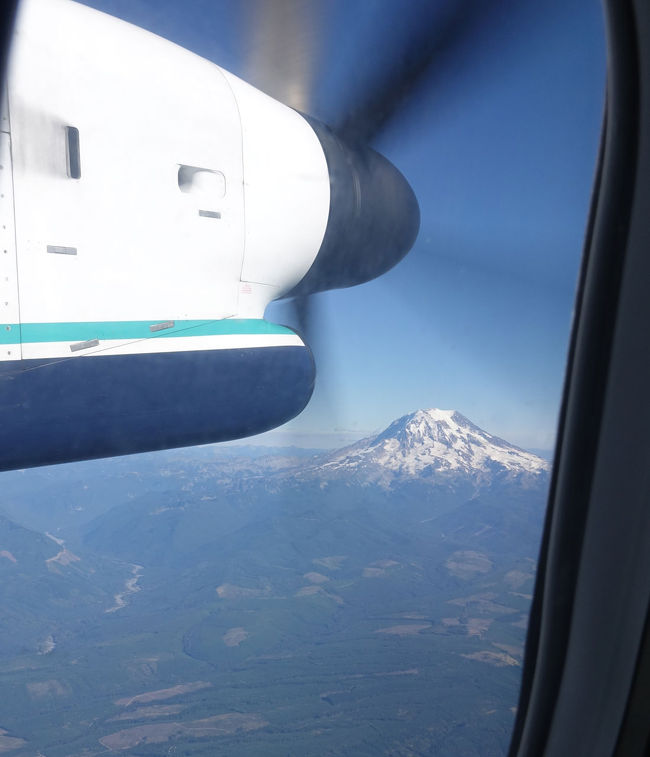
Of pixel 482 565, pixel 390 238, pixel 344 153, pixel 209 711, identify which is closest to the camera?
pixel 344 153

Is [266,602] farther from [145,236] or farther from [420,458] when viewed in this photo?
[145,236]

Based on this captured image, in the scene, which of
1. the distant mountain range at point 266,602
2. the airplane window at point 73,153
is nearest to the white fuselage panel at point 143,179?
the airplane window at point 73,153

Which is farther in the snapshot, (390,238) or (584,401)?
(390,238)

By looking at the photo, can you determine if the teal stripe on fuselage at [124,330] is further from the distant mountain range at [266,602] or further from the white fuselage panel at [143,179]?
the distant mountain range at [266,602]

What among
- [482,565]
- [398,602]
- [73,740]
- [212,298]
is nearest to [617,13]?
[212,298]

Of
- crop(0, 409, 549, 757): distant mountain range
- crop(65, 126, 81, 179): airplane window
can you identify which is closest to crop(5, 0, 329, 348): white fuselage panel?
crop(65, 126, 81, 179): airplane window

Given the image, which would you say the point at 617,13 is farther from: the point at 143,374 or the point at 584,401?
the point at 143,374

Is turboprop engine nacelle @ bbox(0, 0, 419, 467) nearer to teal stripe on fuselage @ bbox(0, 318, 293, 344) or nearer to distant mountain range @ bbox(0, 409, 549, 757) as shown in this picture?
teal stripe on fuselage @ bbox(0, 318, 293, 344)
